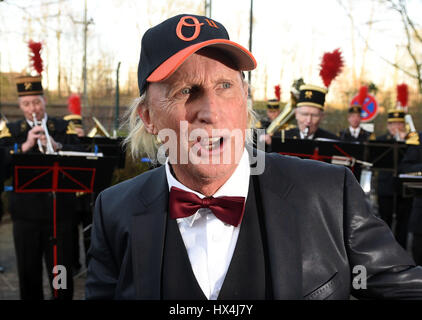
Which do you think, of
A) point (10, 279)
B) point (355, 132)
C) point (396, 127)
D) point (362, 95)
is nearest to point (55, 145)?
point (10, 279)

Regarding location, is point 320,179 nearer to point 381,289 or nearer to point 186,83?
point 381,289

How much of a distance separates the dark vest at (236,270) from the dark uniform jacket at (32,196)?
3544 mm

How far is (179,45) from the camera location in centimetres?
146

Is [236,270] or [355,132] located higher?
[355,132]

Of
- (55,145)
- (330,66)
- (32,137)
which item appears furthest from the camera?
(330,66)

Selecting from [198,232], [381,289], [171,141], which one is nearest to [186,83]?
[171,141]

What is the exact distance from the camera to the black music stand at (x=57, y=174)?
433 centimetres

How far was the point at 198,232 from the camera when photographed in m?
1.59

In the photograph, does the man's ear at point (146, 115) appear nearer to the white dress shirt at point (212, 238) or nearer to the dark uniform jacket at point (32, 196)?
the white dress shirt at point (212, 238)

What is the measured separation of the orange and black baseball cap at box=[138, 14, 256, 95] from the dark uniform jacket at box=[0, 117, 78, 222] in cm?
354

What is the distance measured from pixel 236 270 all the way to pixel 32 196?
377cm

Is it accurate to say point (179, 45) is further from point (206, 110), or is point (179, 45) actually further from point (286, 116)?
point (286, 116)

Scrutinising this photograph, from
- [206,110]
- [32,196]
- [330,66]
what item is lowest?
[32,196]

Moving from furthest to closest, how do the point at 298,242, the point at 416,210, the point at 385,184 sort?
1. the point at 385,184
2. the point at 416,210
3. the point at 298,242
